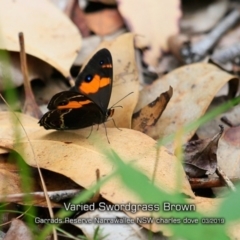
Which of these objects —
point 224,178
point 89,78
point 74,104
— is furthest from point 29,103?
point 224,178

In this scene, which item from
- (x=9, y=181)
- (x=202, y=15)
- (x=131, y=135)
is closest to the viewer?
(x=9, y=181)

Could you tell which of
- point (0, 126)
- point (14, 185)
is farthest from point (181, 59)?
point (14, 185)

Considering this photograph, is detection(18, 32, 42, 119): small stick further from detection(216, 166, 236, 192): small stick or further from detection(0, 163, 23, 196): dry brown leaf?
detection(216, 166, 236, 192): small stick

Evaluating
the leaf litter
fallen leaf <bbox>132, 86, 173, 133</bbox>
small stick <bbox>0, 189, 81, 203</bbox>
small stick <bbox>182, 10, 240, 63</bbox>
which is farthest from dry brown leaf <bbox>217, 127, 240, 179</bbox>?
small stick <bbox>182, 10, 240, 63</bbox>

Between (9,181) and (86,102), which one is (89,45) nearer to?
(86,102)

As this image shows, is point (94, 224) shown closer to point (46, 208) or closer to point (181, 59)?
point (46, 208)

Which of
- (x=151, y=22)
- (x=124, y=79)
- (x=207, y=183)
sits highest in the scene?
(x=151, y=22)
